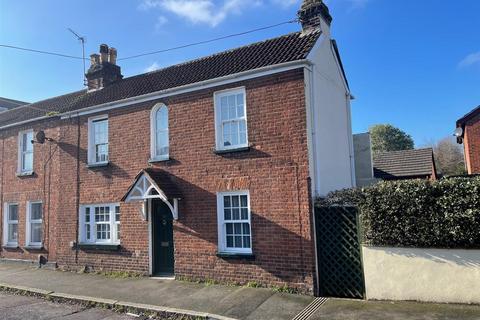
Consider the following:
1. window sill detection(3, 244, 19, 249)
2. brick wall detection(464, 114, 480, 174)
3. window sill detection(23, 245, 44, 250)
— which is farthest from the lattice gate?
brick wall detection(464, 114, 480, 174)

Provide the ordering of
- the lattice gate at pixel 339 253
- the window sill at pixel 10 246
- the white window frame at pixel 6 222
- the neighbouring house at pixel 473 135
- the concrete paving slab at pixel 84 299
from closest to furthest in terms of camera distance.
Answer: the lattice gate at pixel 339 253, the concrete paving slab at pixel 84 299, the window sill at pixel 10 246, the white window frame at pixel 6 222, the neighbouring house at pixel 473 135

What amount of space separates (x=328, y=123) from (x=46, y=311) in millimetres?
8802

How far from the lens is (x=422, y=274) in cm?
798

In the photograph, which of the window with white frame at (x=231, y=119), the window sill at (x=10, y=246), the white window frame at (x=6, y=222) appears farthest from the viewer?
the white window frame at (x=6, y=222)

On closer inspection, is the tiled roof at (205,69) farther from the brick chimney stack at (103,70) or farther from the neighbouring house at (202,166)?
the brick chimney stack at (103,70)

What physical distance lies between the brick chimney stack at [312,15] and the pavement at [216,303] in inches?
297

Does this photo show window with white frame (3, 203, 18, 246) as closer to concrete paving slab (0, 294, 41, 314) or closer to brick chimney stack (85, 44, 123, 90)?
concrete paving slab (0, 294, 41, 314)

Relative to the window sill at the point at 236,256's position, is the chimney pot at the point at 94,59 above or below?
above

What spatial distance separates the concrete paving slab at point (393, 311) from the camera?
23.3ft

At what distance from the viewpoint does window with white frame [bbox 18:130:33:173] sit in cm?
1566

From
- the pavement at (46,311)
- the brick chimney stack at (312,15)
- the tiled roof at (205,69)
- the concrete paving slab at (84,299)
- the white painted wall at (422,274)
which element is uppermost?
the brick chimney stack at (312,15)

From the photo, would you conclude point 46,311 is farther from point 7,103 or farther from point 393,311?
point 7,103

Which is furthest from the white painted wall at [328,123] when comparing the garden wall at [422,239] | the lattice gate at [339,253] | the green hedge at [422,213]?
the garden wall at [422,239]

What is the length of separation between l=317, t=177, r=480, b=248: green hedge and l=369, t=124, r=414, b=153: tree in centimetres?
4297
